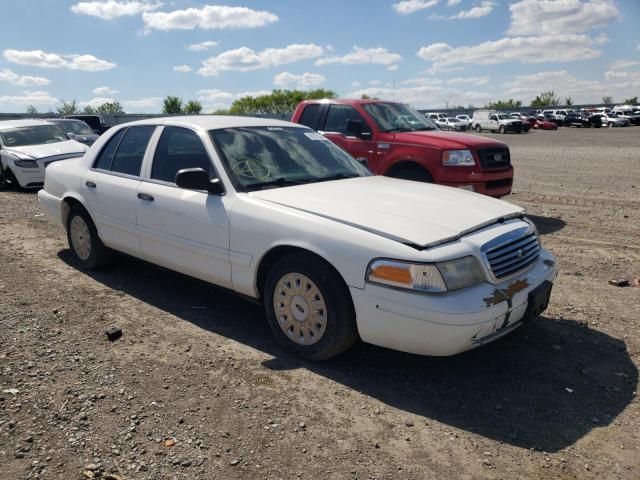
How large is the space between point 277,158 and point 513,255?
201 cm

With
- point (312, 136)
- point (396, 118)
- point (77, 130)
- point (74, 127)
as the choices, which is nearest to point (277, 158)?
point (312, 136)

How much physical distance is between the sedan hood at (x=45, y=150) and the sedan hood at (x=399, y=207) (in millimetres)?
9583

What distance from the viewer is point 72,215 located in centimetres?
582

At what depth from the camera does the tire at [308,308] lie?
348 centimetres

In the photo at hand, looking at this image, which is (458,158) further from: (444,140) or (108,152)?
(108,152)

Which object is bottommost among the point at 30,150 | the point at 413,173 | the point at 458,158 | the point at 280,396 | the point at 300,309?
the point at 280,396

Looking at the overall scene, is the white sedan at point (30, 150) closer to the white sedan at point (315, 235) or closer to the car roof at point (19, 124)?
the car roof at point (19, 124)

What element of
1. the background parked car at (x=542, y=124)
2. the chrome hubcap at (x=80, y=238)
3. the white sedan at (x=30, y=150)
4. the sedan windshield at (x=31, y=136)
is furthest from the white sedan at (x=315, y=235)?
the background parked car at (x=542, y=124)

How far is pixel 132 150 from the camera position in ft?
16.8

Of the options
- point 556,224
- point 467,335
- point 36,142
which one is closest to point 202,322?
point 467,335

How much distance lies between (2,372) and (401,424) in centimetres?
263

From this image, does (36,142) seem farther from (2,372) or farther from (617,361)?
(617,361)

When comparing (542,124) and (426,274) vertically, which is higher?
(542,124)

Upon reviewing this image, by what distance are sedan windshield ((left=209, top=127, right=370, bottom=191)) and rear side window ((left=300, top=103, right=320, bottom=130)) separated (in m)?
4.01
